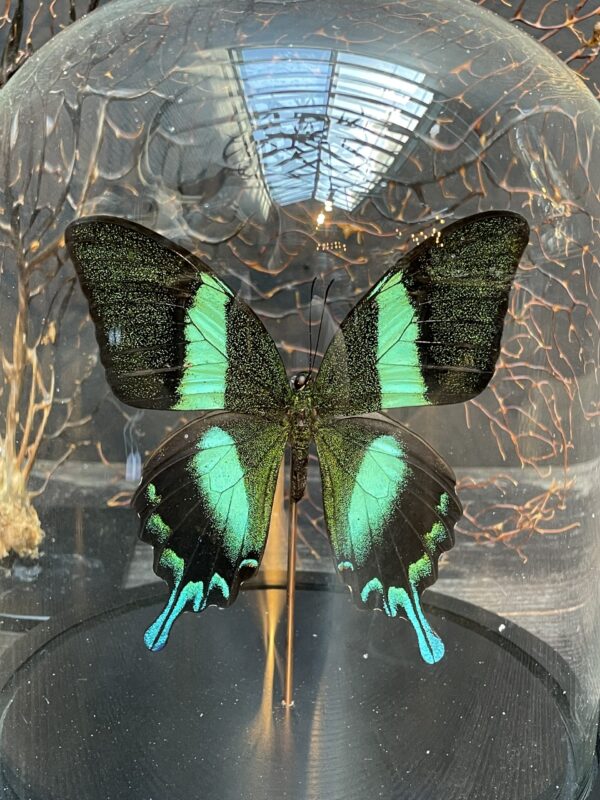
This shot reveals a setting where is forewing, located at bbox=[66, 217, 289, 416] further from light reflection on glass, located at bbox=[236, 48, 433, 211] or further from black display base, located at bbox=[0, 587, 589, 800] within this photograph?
black display base, located at bbox=[0, 587, 589, 800]

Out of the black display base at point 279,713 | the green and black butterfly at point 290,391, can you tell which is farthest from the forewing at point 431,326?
the black display base at point 279,713

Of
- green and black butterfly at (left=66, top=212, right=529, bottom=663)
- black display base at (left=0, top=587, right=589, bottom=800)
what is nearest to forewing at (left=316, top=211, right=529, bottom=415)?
green and black butterfly at (left=66, top=212, right=529, bottom=663)

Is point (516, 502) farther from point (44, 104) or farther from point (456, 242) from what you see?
point (44, 104)

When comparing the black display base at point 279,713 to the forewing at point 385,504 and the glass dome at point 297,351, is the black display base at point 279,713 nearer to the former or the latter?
the glass dome at point 297,351

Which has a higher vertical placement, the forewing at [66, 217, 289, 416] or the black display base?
the forewing at [66, 217, 289, 416]

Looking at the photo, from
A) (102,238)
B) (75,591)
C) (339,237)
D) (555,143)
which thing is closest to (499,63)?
(555,143)

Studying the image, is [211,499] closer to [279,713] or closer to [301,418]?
[301,418]

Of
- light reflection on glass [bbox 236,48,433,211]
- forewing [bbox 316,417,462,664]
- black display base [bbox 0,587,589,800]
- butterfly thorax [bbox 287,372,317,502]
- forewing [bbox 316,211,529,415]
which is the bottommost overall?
black display base [bbox 0,587,589,800]
